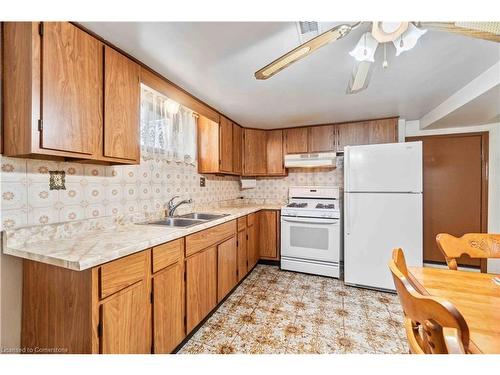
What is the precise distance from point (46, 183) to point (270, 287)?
7.43 ft

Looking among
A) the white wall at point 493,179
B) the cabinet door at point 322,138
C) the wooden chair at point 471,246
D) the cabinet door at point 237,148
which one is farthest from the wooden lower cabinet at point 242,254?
the white wall at point 493,179

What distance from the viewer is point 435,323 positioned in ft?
1.82

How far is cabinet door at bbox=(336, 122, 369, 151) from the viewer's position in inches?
122

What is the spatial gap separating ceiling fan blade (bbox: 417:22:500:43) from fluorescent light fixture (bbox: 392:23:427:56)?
0.08 meters

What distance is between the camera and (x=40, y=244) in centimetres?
119

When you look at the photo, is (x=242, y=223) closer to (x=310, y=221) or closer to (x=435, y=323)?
(x=310, y=221)

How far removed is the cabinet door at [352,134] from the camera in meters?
3.11

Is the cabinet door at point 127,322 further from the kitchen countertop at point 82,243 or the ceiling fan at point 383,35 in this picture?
the ceiling fan at point 383,35

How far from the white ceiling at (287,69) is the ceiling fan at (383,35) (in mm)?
128

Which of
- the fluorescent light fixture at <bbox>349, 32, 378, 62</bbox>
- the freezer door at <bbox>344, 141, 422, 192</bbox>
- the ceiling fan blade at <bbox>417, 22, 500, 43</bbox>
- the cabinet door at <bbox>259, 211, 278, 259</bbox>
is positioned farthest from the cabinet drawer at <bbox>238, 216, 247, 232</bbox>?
the ceiling fan blade at <bbox>417, 22, 500, 43</bbox>

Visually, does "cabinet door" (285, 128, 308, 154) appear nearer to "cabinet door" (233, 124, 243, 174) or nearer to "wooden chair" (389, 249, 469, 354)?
"cabinet door" (233, 124, 243, 174)
